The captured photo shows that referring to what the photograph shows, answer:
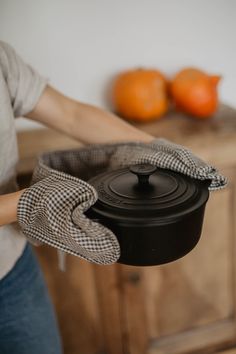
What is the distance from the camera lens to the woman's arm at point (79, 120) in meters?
0.87

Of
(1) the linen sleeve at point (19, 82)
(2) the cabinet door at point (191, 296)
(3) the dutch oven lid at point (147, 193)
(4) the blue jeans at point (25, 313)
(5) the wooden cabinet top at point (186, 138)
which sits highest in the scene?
(1) the linen sleeve at point (19, 82)

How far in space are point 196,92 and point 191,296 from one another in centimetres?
55

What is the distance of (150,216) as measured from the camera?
589 millimetres

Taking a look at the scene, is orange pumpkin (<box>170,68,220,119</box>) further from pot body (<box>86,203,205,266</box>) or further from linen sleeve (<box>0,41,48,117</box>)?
pot body (<box>86,203,205,266</box>)

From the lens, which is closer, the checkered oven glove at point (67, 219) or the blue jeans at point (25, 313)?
the checkered oven glove at point (67, 219)

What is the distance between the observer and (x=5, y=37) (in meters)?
1.15

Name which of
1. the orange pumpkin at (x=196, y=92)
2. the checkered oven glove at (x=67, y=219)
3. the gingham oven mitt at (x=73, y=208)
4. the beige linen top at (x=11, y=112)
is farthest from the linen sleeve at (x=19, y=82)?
the orange pumpkin at (x=196, y=92)

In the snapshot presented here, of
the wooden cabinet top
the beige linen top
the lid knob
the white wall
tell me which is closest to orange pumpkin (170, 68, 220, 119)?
the wooden cabinet top

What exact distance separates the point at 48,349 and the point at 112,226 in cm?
41

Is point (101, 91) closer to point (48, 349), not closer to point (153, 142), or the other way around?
point (153, 142)

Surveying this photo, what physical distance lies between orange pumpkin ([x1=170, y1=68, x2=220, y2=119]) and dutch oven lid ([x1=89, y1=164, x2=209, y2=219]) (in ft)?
1.52

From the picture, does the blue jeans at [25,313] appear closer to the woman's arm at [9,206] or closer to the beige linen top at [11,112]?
the beige linen top at [11,112]

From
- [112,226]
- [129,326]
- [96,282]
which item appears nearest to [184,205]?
[112,226]

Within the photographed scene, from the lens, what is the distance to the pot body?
59cm
